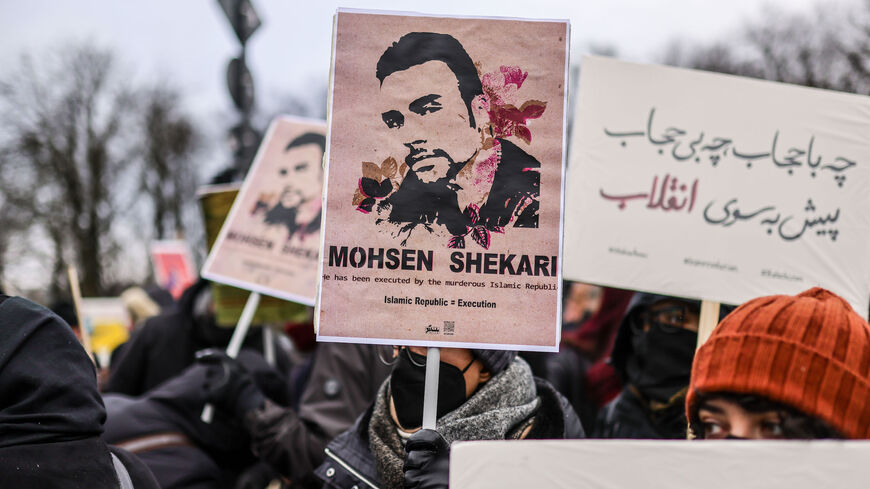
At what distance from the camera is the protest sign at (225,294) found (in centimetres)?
468

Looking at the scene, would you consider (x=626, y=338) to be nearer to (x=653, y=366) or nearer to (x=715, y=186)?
(x=653, y=366)

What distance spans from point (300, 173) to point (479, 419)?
2.09 metres

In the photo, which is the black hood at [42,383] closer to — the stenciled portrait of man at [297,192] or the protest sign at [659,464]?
the protest sign at [659,464]

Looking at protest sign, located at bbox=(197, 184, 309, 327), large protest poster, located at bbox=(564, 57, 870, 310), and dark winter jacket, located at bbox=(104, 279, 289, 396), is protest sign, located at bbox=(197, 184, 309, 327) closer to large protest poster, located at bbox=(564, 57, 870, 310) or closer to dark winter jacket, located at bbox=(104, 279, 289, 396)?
dark winter jacket, located at bbox=(104, 279, 289, 396)

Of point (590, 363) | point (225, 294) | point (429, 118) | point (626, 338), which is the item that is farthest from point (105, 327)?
point (429, 118)

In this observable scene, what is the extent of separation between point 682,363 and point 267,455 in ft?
5.58

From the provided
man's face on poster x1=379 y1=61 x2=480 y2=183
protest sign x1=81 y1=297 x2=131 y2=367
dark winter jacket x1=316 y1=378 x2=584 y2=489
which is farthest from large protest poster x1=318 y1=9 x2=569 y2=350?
protest sign x1=81 y1=297 x2=131 y2=367

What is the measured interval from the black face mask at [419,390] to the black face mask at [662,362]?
127cm

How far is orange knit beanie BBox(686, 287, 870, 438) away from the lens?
5.87ft

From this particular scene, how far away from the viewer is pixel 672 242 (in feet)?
11.2

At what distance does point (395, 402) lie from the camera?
250 cm

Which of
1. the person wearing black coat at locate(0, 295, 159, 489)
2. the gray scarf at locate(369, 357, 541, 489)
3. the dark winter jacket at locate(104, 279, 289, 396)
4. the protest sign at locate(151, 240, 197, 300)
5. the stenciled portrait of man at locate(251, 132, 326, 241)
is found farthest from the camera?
the protest sign at locate(151, 240, 197, 300)

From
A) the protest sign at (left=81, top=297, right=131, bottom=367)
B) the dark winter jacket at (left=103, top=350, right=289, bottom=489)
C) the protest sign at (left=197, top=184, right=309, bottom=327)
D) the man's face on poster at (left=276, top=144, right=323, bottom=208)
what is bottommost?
the protest sign at (left=81, top=297, right=131, bottom=367)

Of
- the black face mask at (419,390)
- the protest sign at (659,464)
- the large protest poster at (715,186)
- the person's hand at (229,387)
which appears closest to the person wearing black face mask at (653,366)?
the large protest poster at (715,186)
